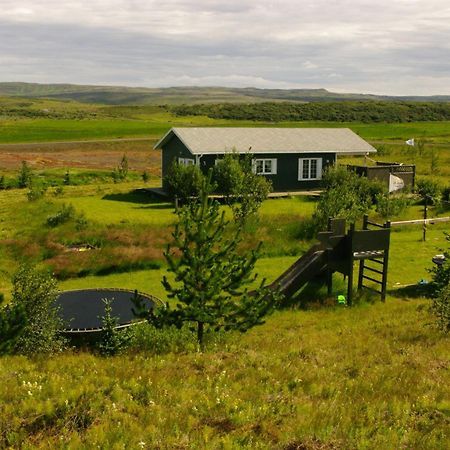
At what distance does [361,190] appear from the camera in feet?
124

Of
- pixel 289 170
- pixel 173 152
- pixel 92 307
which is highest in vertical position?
pixel 173 152

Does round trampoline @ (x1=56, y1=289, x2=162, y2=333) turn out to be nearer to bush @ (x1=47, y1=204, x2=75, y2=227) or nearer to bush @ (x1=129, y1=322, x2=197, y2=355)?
bush @ (x1=129, y1=322, x2=197, y2=355)

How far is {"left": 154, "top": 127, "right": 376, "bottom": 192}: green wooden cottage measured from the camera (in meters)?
40.8

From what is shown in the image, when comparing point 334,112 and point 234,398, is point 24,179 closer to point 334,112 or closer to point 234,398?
point 234,398

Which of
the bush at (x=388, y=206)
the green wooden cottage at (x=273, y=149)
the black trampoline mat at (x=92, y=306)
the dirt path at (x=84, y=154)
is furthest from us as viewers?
the dirt path at (x=84, y=154)

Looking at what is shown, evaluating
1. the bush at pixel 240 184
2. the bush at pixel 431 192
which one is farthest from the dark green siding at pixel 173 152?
the bush at pixel 431 192

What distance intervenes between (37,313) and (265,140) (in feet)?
104

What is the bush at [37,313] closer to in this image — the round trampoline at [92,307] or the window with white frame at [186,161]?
the round trampoline at [92,307]

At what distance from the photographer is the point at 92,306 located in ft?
63.6

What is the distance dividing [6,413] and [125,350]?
5485 millimetres

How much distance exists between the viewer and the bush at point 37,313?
14086 millimetres

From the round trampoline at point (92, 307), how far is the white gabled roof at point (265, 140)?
20.2 metres

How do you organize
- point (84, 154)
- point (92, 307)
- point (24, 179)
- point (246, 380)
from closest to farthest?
1. point (246, 380)
2. point (92, 307)
3. point (24, 179)
4. point (84, 154)

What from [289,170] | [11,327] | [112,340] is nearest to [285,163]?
[289,170]
